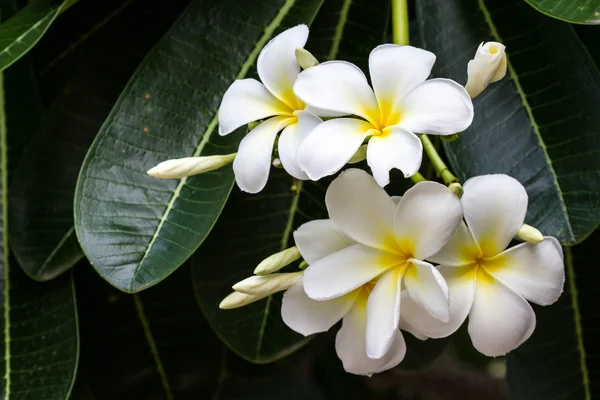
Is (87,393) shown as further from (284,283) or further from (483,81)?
(483,81)

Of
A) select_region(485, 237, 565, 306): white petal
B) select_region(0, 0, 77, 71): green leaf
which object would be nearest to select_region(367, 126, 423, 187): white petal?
select_region(485, 237, 565, 306): white petal

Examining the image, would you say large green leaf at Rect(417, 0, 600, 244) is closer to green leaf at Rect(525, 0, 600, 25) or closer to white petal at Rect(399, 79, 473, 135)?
green leaf at Rect(525, 0, 600, 25)

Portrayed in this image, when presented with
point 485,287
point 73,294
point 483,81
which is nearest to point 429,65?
point 483,81

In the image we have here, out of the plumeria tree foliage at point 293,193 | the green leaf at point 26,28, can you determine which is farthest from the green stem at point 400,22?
the green leaf at point 26,28

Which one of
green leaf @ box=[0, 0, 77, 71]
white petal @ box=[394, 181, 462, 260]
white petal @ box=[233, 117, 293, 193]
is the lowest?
white petal @ box=[394, 181, 462, 260]

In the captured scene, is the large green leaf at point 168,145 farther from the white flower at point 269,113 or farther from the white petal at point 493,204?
the white petal at point 493,204
